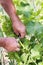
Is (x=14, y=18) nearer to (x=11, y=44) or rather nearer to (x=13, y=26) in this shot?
(x=13, y=26)

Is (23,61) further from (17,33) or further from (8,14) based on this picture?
(8,14)

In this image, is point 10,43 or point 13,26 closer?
point 10,43

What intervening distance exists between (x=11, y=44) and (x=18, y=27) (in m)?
0.12

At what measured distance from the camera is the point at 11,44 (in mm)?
1255

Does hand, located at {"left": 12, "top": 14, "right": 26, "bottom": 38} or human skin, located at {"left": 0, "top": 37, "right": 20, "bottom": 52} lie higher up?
hand, located at {"left": 12, "top": 14, "right": 26, "bottom": 38}

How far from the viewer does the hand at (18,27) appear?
129 cm

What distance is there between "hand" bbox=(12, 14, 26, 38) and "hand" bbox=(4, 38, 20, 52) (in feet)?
0.23

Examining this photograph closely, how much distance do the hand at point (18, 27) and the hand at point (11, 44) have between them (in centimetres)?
7

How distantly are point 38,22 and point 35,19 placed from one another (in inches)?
0.9

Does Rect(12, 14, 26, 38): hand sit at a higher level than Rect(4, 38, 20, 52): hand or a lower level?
higher

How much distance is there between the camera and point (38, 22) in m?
1.31

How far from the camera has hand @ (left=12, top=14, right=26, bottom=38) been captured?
129 centimetres

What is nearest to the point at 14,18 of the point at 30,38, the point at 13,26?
the point at 13,26

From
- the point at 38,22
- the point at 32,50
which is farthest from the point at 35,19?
the point at 32,50
